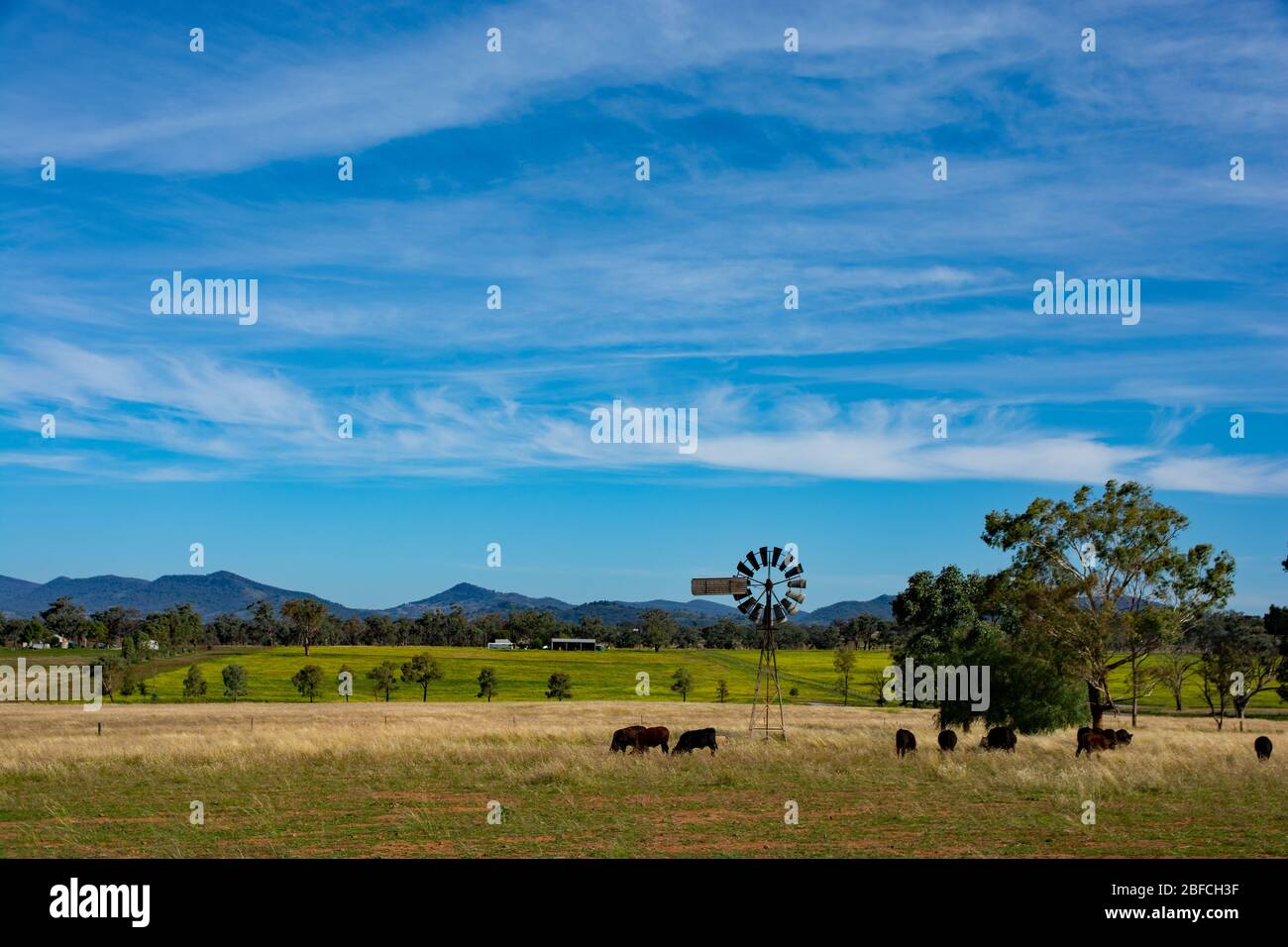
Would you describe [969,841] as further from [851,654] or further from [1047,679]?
[851,654]

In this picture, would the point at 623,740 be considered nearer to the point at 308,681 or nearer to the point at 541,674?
the point at 308,681

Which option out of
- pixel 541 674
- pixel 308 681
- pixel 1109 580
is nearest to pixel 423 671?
pixel 308 681

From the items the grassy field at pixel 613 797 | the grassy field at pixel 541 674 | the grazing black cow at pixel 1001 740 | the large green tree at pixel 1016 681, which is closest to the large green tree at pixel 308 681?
the grassy field at pixel 541 674

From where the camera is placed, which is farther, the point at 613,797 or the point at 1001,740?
the point at 1001,740

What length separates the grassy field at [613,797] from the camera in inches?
701

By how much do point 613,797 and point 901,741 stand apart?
13741mm

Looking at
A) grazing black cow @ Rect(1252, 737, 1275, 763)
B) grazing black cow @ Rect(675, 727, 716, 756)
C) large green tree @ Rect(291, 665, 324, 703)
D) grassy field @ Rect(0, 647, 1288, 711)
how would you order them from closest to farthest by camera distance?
grazing black cow @ Rect(1252, 737, 1275, 763) < grazing black cow @ Rect(675, 727, 716, 756) < large green tree @ Rect(291, 665, 324, 703) < grassy field @ Rect(0, 647, 1288, 711)

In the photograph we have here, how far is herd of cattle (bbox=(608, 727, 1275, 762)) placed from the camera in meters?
34.2

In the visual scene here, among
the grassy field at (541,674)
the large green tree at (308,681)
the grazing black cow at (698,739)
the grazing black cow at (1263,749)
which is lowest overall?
the grassy field at (541,674)

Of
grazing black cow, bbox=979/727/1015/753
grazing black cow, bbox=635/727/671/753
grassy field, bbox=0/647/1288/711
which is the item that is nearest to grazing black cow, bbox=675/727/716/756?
grazing black cow, bbox=635/727/671/753

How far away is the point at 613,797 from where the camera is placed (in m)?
24.3

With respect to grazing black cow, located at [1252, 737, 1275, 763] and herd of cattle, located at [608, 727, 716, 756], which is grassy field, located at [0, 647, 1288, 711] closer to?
Answer: grazing black cow, located at [1252, 737, 1275, 763]

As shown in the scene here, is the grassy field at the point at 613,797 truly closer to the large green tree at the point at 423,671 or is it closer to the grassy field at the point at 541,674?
the large green tree at the point at 423,671
